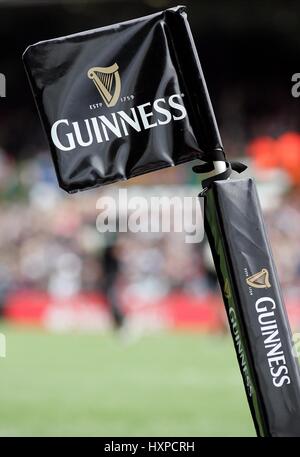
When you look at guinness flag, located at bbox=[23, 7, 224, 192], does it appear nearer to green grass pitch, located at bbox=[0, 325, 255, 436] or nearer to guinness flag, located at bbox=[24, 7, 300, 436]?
guinness flag, located at bbox=[24, 7, 300, 436]

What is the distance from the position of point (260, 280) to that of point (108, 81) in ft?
2.65

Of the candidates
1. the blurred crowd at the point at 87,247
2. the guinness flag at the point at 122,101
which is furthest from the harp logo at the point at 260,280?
the blurred crowd at the point at 87,247

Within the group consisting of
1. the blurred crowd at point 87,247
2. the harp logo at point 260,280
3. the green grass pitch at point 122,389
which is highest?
the blurred crowd at point 87,247

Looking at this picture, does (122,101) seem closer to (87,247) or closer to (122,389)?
(122,389)

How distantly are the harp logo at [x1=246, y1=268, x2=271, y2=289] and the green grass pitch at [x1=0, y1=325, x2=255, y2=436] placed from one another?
159 inches

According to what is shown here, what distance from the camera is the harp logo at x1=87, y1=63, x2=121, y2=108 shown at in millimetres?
3346

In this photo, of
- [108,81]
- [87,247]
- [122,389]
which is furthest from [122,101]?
[87,247]

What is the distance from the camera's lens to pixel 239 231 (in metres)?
3.26

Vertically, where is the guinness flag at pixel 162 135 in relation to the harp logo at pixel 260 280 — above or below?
above

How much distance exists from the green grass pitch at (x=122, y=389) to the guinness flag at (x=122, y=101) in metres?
4.10

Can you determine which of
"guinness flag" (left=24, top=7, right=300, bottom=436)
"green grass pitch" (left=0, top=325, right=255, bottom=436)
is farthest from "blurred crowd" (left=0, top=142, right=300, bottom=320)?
"guinness flag" (left=24, top=7, right=300, bottom=436)

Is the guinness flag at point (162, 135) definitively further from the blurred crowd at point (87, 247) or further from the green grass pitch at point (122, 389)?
the blurred crowd at point (87, 247)

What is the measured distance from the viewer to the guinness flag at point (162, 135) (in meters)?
3.27

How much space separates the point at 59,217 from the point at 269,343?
1815cm
